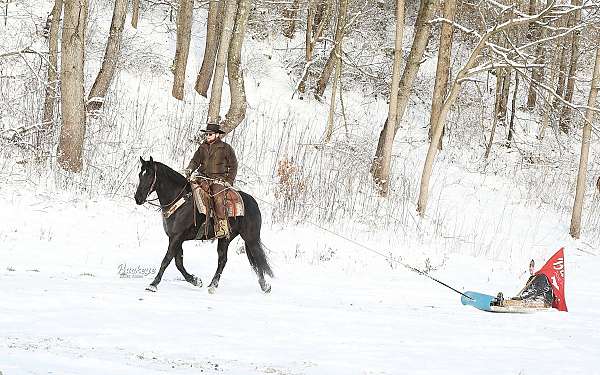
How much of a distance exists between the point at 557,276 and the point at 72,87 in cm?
918

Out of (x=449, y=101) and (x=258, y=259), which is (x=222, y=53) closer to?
(x=449, y=101)

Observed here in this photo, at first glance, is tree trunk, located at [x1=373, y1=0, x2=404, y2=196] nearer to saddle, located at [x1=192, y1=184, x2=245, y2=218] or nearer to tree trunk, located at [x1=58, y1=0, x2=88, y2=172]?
tree trunk, located at [x1=58, y1=0, x2=88, y2=172]

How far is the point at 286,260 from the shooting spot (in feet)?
38.9

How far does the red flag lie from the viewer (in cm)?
881

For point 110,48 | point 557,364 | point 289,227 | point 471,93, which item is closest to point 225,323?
point 557,364

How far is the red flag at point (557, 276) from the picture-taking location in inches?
347

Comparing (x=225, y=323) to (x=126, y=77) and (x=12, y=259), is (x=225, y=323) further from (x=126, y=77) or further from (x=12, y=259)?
(x=126, y=77)

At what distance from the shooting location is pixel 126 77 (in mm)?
19078

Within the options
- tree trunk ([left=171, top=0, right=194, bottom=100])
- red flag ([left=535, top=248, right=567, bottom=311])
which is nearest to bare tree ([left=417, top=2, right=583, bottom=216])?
red flag ([left=535, top=248, right=567, bottom=311])

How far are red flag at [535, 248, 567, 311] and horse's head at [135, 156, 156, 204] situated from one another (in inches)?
201

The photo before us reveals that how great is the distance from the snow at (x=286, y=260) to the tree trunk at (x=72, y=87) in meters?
0.43

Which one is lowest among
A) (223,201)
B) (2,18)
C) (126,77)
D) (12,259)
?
(12,259)

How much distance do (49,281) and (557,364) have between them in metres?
5.85

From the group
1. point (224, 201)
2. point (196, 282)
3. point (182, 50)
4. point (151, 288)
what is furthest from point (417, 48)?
point (151, 288)
